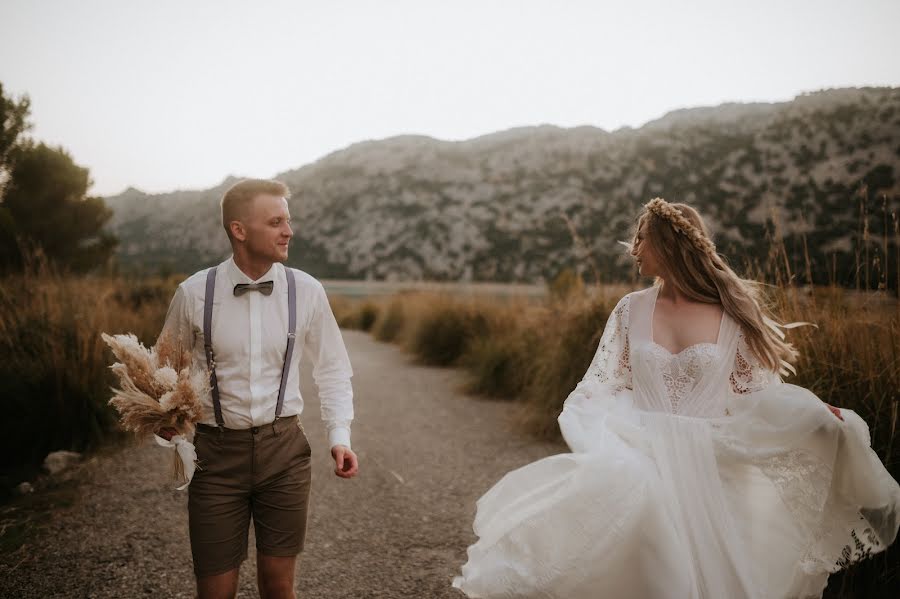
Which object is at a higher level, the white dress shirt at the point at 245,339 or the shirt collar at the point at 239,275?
the shirt collar at the point at 239,275

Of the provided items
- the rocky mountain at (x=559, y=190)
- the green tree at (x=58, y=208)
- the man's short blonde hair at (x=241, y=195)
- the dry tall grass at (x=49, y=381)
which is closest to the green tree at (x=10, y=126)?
the green tree at (x=58, y=208)

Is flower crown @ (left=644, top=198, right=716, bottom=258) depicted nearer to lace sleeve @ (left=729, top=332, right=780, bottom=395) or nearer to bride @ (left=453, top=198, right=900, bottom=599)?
bride @ (left=453, top=198, right=900, bottom=599)

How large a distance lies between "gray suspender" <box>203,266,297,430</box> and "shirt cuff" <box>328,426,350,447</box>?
0.26 meters

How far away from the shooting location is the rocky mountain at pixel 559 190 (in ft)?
114

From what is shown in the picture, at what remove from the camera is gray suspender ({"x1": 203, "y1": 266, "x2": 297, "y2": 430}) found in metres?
2.14

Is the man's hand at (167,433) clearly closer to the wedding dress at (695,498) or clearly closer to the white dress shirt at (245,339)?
the white dress shirt at (245,339)

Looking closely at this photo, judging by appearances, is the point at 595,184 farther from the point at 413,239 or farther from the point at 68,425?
the point at 68,425

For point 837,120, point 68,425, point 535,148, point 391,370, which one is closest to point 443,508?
point 68,425

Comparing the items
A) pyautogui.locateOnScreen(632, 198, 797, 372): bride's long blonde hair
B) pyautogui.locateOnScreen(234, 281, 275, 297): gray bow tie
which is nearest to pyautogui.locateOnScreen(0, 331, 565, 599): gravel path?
pyautogui.locateOnScreen(234, 281, 275, 297): gray bow tie

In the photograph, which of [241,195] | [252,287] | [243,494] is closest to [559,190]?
[241,195]

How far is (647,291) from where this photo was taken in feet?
9.32

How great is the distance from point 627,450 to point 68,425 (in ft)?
17.6

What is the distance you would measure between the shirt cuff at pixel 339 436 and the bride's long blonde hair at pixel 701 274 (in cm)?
173

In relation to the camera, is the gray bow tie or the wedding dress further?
the gray bow tie
